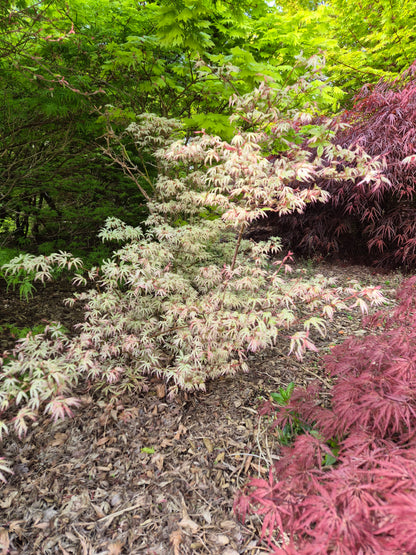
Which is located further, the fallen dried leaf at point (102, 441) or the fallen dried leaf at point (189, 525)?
the fallen dried leaf at point (102, 441)

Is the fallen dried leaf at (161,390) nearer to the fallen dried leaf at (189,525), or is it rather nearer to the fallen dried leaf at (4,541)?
the fallen dried leaf at (189,525)

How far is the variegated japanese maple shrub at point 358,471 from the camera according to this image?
879 millimetres

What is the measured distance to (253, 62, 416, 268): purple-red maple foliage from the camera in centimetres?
370

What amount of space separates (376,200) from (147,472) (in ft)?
13.7

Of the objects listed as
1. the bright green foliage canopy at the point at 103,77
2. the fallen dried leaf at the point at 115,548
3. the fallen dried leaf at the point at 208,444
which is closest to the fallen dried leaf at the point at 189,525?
the fallen dried leaf at the point at 115,548

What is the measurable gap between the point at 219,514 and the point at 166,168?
2.93m

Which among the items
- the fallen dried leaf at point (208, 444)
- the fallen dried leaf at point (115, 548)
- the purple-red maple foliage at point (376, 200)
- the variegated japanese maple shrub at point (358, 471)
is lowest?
the fallen dried leaf at point (115, 548)

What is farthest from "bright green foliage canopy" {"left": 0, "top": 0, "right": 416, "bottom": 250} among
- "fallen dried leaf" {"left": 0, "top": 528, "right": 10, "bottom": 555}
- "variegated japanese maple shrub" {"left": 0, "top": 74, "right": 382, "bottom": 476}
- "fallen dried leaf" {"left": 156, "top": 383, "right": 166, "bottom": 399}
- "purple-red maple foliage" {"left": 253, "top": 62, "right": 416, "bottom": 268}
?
"fallen dried leaf" {"left": 0, "top": 528, "right": 10, "bottom": 555}

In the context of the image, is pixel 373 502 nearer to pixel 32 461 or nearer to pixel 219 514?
pixel 219 514

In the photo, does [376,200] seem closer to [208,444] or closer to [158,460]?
[208,444]

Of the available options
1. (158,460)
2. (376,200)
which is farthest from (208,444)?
(376,200)

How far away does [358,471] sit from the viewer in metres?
1.02

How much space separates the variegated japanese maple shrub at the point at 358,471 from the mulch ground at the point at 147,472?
0.30 metres

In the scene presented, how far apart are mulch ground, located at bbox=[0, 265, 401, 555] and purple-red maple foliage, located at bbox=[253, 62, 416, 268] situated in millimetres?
2662
